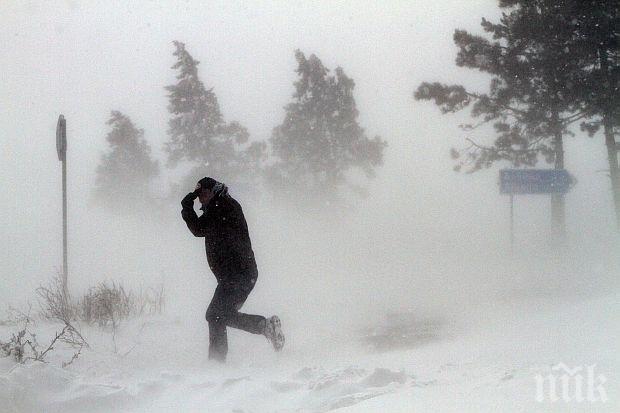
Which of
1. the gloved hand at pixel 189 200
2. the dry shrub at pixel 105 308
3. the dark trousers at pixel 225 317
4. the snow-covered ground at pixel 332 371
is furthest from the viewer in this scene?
the dry shrub at pixel 105 308

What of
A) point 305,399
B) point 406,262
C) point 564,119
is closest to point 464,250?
point 406,262

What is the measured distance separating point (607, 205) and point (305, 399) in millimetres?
35351

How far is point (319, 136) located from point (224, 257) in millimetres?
30343

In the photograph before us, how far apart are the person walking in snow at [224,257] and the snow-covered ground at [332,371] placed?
342 mm

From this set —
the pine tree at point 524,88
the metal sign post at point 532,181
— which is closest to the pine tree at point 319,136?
the pine tree at point 524,88

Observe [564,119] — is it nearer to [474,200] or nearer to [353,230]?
[353,230]

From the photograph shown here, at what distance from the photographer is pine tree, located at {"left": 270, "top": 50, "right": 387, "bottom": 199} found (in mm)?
35938

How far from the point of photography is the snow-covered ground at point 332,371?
4.05m

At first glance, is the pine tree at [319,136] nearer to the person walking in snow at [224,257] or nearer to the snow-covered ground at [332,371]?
the snow-covered ground at [332,371]

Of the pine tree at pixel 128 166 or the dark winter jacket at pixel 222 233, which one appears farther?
the pine tree at pixel 128 166

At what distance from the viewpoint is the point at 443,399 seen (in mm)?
3906

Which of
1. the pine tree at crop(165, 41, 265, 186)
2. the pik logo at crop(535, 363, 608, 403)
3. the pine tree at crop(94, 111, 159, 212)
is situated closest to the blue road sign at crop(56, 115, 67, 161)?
the pik logo at crop(535, 363, 608, 403)

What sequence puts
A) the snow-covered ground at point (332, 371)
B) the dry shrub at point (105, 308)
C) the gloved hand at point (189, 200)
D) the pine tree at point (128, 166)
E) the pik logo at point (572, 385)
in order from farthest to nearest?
the pine tree at point (128, 166)
the dry shrub at point (105, 308)
the gloved hand at point (189, 200)
the snow-covered ground at point (332, 371)
the pik logo at point (572, 385)

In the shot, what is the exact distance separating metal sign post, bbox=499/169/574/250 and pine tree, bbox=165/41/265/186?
21.5m
